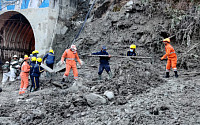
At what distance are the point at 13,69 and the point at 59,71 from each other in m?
3.37

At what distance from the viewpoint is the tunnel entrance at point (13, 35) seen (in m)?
15.6

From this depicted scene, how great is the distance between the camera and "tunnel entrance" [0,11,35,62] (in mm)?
15602

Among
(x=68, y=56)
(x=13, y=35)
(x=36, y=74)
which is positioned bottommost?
(x=36, y=74)

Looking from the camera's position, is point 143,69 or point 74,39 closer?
point 143,69

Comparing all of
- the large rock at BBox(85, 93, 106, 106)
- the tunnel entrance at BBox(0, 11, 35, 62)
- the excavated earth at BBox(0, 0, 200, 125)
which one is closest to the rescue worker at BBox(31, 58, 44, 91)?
the excavated earth at BBox(0, 0, 200, 125)

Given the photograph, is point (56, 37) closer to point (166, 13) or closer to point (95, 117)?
point (166, 13)

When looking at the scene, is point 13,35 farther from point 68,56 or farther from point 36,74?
point 68,56

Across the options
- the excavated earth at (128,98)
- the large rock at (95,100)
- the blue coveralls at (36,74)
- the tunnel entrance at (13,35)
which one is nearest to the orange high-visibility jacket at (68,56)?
the blue coveralls at (36,74)

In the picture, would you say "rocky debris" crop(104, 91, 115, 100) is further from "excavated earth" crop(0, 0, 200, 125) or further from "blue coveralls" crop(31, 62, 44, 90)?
"blue coveralls" crop(31, 62, 44, 90)

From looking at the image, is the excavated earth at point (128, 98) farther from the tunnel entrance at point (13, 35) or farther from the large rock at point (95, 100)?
the tunnel entrance at point (13, 35)

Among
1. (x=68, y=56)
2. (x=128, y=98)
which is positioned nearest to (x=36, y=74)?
(x=68, y=56)

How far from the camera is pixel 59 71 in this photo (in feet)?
30.8

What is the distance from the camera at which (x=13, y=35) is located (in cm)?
1636

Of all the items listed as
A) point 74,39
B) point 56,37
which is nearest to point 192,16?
point 74,39
